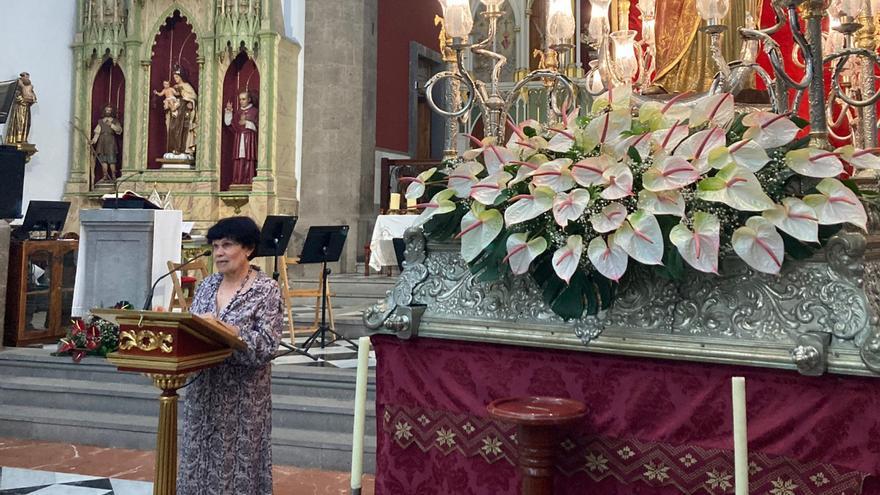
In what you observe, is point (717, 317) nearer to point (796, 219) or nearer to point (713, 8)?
point (796, 219)

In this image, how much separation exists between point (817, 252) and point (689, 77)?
24.6 feet

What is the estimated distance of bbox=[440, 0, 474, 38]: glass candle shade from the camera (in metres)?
3.79

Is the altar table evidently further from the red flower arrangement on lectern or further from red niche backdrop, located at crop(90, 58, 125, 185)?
red niche backdrop, located at crop(90, 58, 125, 185)

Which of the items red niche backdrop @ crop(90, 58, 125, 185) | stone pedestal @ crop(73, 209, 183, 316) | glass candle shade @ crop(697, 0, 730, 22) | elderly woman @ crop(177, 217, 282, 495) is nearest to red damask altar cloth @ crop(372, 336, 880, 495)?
elderly woman @ crop(177, 217, 282, 495)

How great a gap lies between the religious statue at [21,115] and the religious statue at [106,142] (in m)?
1.23

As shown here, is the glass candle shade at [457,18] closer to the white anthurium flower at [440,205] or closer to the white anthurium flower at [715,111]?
the white anthurium flower at [440,205]

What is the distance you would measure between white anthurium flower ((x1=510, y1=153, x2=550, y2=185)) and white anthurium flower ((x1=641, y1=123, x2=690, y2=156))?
0.26 metres

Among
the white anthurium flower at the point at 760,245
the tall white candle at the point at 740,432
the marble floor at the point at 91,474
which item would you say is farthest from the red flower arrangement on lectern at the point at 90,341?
the tall white candle at the point at 740,432

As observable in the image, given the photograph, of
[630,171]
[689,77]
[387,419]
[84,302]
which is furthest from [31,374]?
[689,77]

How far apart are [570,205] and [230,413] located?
6.64ft

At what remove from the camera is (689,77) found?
8594 millimetres

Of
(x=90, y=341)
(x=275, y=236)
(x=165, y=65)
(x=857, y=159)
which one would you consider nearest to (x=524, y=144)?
(x=857, y=159)

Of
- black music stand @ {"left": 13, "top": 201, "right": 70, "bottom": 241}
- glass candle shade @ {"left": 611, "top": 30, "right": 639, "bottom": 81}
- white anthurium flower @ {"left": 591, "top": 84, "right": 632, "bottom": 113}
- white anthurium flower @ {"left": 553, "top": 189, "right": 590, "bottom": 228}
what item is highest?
glass candle shade @ {"left": 611, "top": 30, "right": 639, "bottom": 81}

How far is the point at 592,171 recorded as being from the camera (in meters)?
1.67
